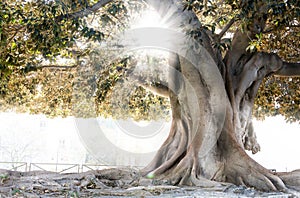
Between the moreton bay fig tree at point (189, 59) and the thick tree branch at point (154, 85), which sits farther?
the thick tree branch at point (154, 85)

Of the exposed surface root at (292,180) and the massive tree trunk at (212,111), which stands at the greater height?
the massive tree trunk at (212,111)

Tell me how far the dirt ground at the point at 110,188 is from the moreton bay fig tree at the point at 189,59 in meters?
0.44

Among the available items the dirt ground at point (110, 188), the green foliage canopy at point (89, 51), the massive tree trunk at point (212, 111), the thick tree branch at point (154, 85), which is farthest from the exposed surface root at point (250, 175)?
the thick tree branch at point (154, 85)

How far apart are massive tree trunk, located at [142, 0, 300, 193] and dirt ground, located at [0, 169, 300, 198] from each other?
0.45 meters

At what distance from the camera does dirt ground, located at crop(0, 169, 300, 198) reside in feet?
15.6

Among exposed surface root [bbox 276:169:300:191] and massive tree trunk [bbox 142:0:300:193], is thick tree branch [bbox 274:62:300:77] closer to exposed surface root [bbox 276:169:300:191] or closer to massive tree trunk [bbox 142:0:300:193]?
massive tree trunk [bbox 142:0:300:193]

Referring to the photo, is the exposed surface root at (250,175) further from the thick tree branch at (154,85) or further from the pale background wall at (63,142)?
the pale background wall at (63,142)

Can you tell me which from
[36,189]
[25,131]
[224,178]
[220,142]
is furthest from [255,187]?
[25,131]

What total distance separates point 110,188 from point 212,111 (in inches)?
92.8

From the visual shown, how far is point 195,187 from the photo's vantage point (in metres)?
5.81

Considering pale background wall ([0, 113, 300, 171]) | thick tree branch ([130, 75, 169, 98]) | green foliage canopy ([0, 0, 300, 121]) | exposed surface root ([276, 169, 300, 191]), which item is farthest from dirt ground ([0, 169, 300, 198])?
pale background wall ([0, 113, 300, 171])

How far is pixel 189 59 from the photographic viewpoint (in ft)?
21.3

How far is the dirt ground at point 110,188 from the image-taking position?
4.76m

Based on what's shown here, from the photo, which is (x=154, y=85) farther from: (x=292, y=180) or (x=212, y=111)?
(x=292, y=180)
